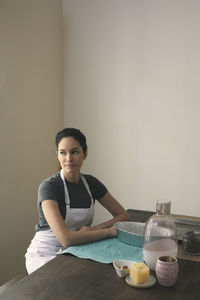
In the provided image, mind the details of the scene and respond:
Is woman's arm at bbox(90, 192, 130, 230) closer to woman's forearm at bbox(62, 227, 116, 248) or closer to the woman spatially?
the woman

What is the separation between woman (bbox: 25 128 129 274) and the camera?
5.20ft

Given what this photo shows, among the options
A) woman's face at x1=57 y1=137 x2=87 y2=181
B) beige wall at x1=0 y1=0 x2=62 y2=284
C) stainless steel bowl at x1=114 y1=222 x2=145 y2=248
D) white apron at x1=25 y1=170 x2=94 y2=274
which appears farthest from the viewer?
beige wall at x1=0 y1=0 x2=62 y2=284

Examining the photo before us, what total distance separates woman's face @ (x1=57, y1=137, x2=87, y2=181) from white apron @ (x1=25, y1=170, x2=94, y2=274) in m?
Answer: 0.06

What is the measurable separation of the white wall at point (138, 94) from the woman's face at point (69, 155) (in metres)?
1.20

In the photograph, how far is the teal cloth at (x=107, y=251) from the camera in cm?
136

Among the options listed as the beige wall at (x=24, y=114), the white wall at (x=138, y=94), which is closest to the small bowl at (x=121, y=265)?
the beige wall at (x=24, y=114)

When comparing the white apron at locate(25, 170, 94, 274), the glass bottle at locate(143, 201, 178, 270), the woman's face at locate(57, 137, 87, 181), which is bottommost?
the white apron at locate(25, 170, 94, 274)

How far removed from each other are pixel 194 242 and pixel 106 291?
0.52 meters

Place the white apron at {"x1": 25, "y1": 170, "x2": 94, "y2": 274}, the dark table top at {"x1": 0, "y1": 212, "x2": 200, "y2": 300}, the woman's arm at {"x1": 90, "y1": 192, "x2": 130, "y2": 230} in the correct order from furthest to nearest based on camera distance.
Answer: the woman's arm at {"x1": 90, "y1": 192, "x2": 130, "y2": 230}, the white apron at {"x1": 25, "y1": 170, "x2": 94, "y2": 274}, the dark table top at {"x1": 0, "y1": 212, "x2": 200, "y2": 300}

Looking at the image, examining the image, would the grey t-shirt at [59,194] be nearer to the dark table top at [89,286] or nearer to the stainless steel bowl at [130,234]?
the stainless steel bowl at [130,234]

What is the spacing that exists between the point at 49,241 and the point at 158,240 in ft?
2.16

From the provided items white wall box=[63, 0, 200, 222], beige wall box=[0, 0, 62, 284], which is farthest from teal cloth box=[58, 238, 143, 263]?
white wall box=[63, 0, 200, 222]

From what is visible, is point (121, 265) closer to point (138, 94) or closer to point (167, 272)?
point (167, 272)

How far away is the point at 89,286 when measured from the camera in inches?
43.9
